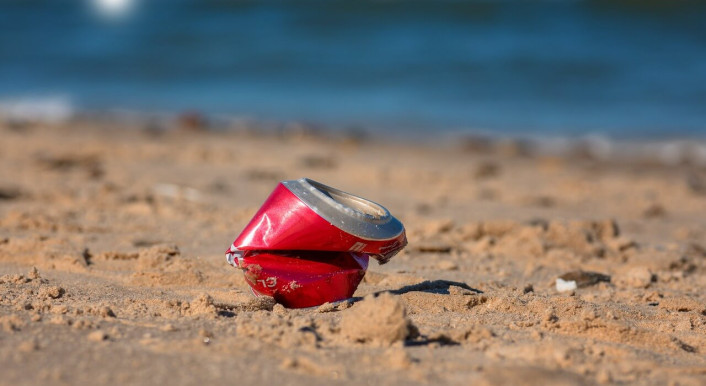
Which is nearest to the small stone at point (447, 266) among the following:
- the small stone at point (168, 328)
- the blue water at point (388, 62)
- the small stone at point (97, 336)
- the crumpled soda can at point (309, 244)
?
the crumpled soda can at point (309, 244)

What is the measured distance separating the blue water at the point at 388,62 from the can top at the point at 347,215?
7.34 metres

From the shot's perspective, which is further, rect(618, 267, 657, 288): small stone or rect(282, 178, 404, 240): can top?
rect(618, 267, 657, 288): small stone

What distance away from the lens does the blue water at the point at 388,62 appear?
11273mm

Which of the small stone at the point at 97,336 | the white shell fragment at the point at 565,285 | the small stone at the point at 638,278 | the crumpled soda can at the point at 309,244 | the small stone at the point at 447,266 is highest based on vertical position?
the crumpled soda can at the point at 309,244

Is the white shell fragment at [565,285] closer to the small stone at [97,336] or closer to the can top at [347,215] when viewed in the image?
the can top at [347,215]

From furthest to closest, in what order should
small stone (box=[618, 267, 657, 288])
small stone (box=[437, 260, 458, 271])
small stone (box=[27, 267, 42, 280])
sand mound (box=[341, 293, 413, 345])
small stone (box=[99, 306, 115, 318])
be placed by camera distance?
small stone (box=[437, 260, 458, 271])
small stone (box=[618, 267, 657, 288])
small stone (box=[27, 267, 42, 280])
small stone (box=[99, 306, 115, 318])
sand mound (box=[341, 293, 413, 345])

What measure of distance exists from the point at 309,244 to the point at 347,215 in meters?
0.17

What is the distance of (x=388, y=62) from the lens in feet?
47.8

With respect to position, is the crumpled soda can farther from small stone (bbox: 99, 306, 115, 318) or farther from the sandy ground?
small stone (bbox: 99, 306, 115, 318)

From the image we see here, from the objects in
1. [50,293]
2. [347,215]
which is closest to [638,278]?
[347,215]

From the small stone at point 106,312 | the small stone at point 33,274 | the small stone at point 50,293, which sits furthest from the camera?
the small stone at point 33,274

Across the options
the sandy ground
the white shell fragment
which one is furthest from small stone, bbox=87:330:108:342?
the white shell fragment

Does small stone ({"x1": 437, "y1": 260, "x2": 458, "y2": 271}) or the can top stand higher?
the can top

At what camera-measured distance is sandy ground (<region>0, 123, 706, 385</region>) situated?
241 centimetres
